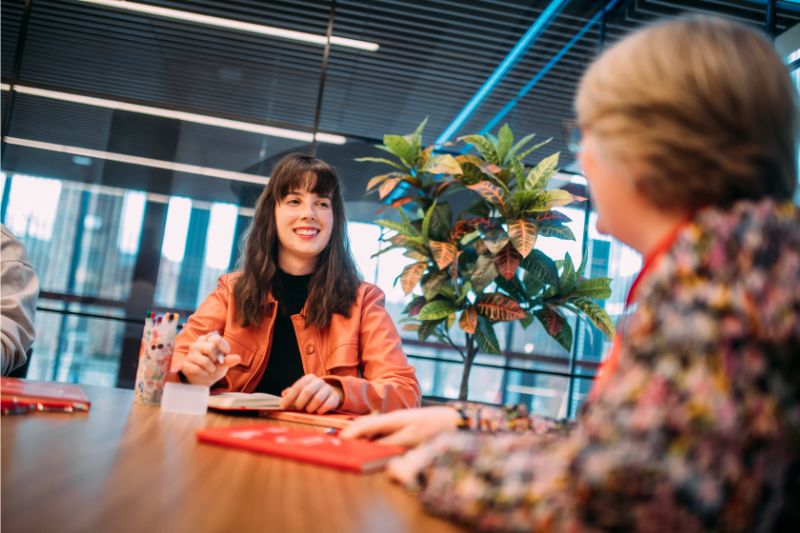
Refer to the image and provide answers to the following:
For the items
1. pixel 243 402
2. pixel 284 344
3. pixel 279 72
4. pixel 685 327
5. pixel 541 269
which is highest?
pixel 279 72

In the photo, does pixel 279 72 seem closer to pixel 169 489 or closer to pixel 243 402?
pixel 243 402

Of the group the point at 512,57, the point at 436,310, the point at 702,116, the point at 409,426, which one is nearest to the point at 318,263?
the point at 436,310

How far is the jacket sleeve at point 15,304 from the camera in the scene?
168 cm

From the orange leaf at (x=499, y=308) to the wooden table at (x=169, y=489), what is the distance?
2.20 metres

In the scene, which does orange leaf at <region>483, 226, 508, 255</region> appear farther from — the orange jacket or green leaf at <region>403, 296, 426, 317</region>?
the orange jacket

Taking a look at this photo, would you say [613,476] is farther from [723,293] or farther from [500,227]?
[500,227]

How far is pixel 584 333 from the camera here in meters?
4.56

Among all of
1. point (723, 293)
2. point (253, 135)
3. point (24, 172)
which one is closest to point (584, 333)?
point (253, 135)

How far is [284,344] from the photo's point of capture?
2061 mm

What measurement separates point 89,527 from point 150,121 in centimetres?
431

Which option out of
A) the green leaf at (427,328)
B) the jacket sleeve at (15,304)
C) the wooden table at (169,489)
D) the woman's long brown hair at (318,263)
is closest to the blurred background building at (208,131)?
the green leaf at (427,328)

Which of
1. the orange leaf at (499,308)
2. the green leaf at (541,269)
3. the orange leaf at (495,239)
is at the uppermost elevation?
the orange leaf at (495,239)

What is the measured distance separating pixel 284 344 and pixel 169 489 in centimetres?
141

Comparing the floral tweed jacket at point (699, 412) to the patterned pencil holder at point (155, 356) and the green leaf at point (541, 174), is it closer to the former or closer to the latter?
the patterned pencil holder at point (155, 356)
